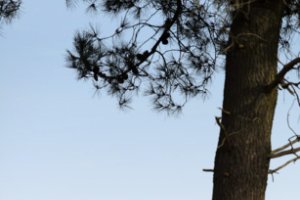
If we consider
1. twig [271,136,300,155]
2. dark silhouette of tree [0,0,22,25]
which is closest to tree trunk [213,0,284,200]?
twig [271,136,300,155]

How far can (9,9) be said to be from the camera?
391 centimetres

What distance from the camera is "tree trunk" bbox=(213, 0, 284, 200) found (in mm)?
2717

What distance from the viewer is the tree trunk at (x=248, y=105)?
2717mm

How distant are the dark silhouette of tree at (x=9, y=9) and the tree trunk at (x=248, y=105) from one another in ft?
4.88

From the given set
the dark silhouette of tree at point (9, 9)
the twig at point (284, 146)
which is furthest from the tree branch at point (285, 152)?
the dark silhouette of tree at point (9, 9)

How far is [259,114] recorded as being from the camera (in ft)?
9.21

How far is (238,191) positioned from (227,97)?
44 cm

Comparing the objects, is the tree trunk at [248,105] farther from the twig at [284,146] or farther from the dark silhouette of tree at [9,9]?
the dark silhouette of tree at [9,9]

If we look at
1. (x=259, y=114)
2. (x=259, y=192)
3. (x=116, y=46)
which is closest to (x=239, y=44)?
(x=259, y=114)

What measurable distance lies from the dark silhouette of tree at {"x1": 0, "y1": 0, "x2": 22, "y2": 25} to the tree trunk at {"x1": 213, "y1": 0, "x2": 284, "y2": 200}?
1486mm

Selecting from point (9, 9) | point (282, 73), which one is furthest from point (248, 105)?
point (9, 9)

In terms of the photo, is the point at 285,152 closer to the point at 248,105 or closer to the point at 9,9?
the point at 248,105

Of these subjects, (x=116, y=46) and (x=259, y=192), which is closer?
(x=259, y=192)

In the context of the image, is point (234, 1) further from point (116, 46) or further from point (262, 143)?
point (116, 46)
